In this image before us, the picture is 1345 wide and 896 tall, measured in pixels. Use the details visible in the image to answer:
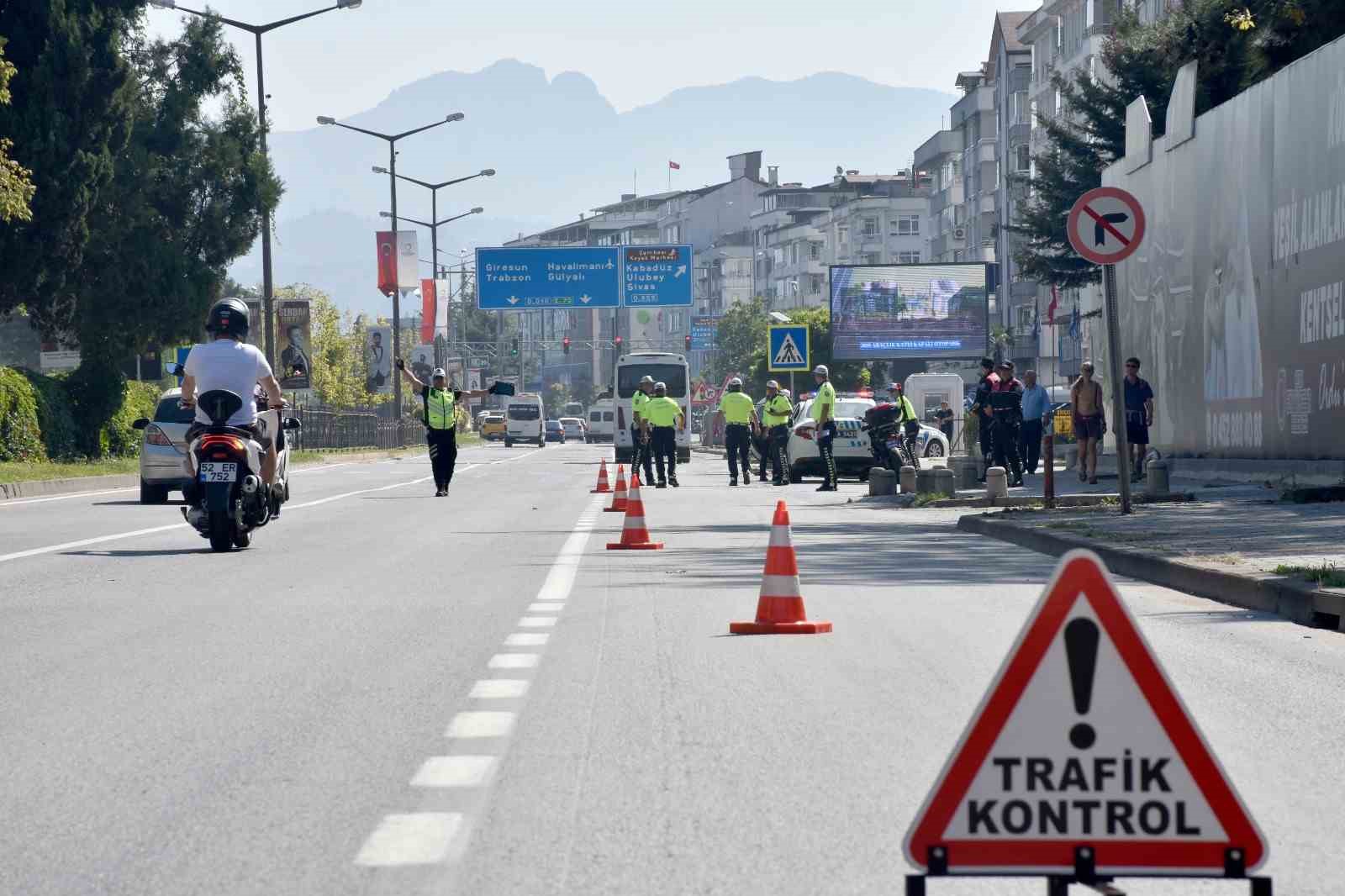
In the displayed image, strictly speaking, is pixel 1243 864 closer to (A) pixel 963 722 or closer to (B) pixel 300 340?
(A) pixel 963 722

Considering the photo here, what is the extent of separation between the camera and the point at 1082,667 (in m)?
4.33

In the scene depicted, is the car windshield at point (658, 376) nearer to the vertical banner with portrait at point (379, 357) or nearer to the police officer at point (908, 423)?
the vertical banner with portrait at point (379, 357)

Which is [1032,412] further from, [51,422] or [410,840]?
[410,840]

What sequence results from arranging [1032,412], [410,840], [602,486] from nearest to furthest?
[410,840] → [602,486] → [1032,412]

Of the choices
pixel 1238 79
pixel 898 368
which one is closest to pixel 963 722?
pixel 1238 79

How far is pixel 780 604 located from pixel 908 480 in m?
16.4

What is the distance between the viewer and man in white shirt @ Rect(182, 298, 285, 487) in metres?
16.9

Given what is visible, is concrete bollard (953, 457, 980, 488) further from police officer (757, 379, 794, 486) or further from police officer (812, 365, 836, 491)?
police officer (757, 379, 794, 486)

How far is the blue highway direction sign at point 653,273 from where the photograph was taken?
242 feet

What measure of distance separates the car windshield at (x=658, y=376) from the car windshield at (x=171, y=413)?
28.5 m

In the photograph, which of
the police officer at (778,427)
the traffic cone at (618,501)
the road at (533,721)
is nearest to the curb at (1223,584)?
the road at (533,721)

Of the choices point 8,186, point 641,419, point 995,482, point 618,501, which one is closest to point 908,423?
point 641,419

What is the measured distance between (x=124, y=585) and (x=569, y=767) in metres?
7.87

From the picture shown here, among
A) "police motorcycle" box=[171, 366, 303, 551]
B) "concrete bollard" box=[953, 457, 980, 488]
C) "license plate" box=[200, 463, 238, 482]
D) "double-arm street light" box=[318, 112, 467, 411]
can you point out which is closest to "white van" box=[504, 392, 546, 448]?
"double-arm street light" box=[318, 112, 467, 411]
